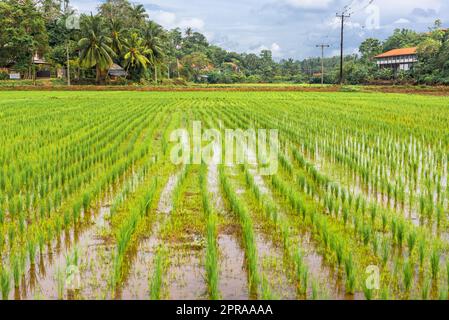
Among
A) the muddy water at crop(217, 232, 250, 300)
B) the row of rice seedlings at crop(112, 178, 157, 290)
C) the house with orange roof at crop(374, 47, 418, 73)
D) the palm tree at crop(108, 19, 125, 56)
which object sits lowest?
the muddy water at crop(217, 232, 250, 300)

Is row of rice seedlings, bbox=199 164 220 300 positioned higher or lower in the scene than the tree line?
lower

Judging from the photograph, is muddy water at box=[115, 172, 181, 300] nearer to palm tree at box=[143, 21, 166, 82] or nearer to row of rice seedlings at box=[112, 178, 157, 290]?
row of rice seedlings at box=[112, 178, 157, 290]

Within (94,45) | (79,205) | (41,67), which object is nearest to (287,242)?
(79,205)

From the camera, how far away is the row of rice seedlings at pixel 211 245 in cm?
293

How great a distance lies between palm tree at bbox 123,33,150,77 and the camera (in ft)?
134

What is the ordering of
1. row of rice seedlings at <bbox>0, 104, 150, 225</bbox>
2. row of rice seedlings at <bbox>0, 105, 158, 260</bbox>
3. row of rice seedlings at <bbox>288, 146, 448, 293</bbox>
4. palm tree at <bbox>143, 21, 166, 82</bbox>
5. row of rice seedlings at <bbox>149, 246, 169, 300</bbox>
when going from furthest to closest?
1. palm tree at <bbox>143, 21, 166, 82</bbox>
2. row of rice seedlings at <bbox>0, 104, 150, 225</bbox>
3. row of rice seedlings at <bbox>0, 105, 158, 260</bbox>
4. row of rice seedlings at <bbox>288, 146, 448, 293</bbox>
5. row of rice seedlings at <bbox>149, 246, 169, 300</bbox>

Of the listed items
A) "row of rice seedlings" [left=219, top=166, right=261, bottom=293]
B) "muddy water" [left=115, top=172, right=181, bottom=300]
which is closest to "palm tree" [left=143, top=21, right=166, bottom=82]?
"row of rice seedlings" [left=219, top=166, right=261, bottom=293]

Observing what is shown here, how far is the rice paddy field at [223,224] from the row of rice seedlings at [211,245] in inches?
0.7

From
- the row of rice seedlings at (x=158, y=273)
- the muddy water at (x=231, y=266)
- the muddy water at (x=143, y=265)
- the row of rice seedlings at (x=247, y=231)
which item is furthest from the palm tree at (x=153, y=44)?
the row of rice seedlings at (x=158, y=273)

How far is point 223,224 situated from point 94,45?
3543 cm

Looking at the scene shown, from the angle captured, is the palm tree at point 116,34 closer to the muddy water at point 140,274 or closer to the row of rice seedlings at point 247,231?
the row of rice seedlings at point 247,231

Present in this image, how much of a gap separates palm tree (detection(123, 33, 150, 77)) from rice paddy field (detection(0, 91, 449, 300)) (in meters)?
33.5
